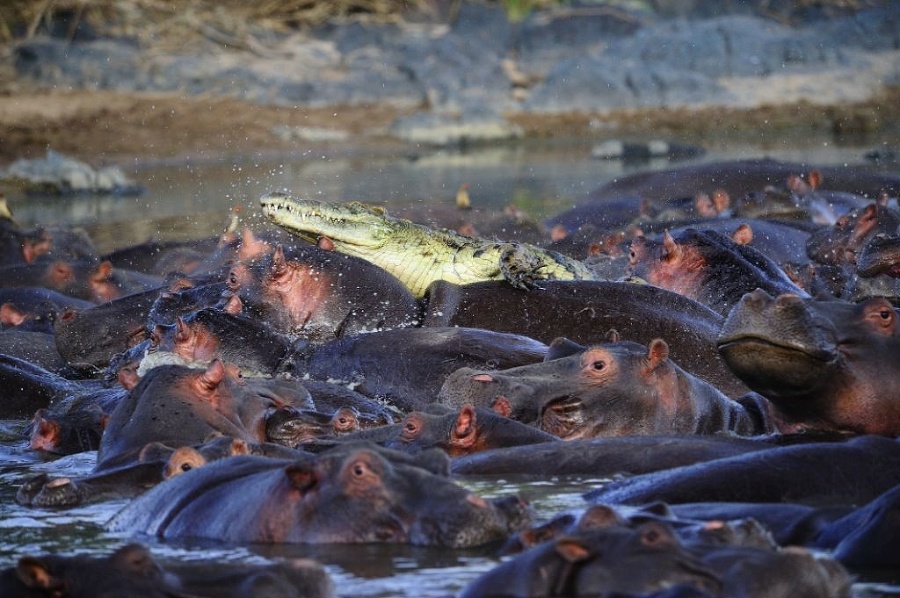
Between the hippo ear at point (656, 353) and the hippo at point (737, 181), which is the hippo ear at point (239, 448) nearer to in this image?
the hippo ear at point (656, 353)

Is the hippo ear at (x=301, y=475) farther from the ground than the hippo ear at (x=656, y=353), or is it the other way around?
the hippo ear at (x=301, y=475)

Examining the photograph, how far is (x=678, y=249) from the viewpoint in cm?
913

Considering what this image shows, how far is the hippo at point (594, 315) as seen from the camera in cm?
775

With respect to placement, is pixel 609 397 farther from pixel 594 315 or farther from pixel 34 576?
pixel 34 576

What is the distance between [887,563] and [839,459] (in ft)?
3.05

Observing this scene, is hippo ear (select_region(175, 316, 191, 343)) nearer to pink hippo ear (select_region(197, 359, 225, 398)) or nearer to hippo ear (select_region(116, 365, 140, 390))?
hippo ear (select_region(116, 365, 140, 390))

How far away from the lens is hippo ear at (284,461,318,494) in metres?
4.59

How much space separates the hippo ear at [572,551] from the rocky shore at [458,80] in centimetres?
1995

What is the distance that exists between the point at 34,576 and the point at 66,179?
17.5m

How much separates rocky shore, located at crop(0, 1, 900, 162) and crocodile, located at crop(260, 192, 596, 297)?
46.6 ft

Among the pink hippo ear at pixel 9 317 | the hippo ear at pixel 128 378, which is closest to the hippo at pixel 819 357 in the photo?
the hippo ear at pixel 128 378

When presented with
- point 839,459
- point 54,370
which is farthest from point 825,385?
point 54,370

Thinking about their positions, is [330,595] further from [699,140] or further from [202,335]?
[699,140]

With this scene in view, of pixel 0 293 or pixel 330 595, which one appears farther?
pixel 0 293
